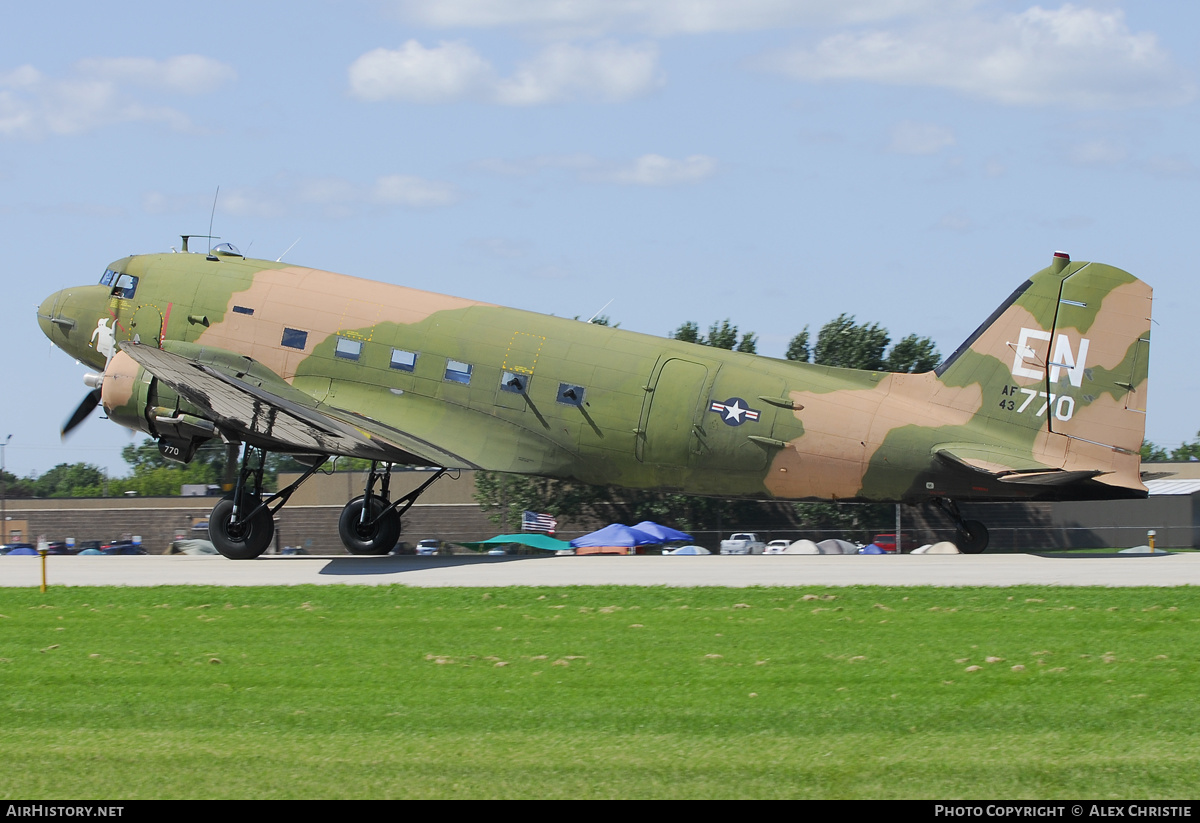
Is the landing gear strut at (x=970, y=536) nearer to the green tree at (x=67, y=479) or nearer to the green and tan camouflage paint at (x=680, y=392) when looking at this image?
the green and tan camouflage paint at (x=680, y=392)

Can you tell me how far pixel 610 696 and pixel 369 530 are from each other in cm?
1573

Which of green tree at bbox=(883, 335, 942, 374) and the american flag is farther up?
green tree at bbox=(883, 335, 942, 374)

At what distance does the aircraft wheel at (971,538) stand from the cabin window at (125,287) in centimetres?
1943

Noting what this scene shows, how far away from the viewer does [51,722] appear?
34.2ft

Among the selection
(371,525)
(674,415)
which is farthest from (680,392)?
(371,525)

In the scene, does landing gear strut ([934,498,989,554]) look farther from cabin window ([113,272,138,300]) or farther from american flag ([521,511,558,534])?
american flag ([521,511,558,534])

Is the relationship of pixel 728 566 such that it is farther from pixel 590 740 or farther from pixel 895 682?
pixel 590 740

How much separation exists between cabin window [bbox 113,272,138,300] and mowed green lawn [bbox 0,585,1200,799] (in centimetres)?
1101

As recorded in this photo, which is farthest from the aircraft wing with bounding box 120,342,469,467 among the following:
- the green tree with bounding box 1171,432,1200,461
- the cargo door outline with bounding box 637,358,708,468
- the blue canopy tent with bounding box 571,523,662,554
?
the green tree with bounding box 1171,432,1200,461

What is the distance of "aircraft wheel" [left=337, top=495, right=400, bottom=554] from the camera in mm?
26125

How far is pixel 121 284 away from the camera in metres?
27.2

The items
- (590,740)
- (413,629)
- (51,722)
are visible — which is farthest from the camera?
(413,629)
